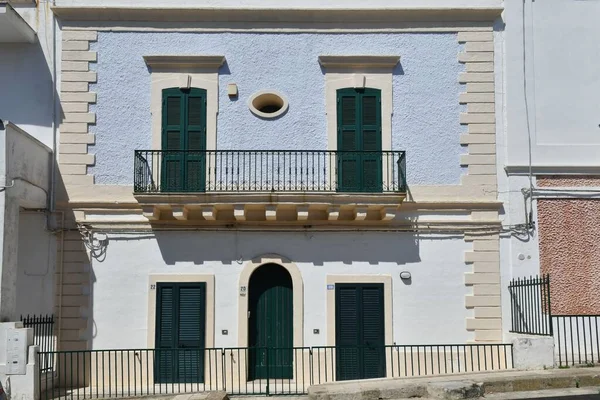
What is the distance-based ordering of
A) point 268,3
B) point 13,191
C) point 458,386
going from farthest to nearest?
point 268,3 < point 13,191 < point 458,386

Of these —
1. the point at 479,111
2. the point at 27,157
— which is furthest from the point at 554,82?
the point at 27,157

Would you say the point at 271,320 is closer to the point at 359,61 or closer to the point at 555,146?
the point at 359,61

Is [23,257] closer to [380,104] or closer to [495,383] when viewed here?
[380,104]

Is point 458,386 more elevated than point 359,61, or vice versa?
point 359,61

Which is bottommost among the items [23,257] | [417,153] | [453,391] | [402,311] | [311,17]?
[453,391]

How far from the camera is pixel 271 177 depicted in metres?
15.6

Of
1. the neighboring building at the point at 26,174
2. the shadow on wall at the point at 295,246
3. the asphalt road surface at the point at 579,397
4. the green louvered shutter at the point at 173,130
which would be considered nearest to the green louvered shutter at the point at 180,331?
the shadow on wall at the point at 295,246

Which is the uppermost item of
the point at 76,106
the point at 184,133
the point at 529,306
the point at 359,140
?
the point at 76,106

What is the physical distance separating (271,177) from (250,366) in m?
3.76

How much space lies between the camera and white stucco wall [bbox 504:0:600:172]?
15.9 meters

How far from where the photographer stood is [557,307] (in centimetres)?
1542

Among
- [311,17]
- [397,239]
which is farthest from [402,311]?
[311,17]

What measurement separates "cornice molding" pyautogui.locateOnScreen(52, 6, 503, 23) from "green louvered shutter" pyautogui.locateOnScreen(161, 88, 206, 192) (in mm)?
1584

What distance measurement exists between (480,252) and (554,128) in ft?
9.87
